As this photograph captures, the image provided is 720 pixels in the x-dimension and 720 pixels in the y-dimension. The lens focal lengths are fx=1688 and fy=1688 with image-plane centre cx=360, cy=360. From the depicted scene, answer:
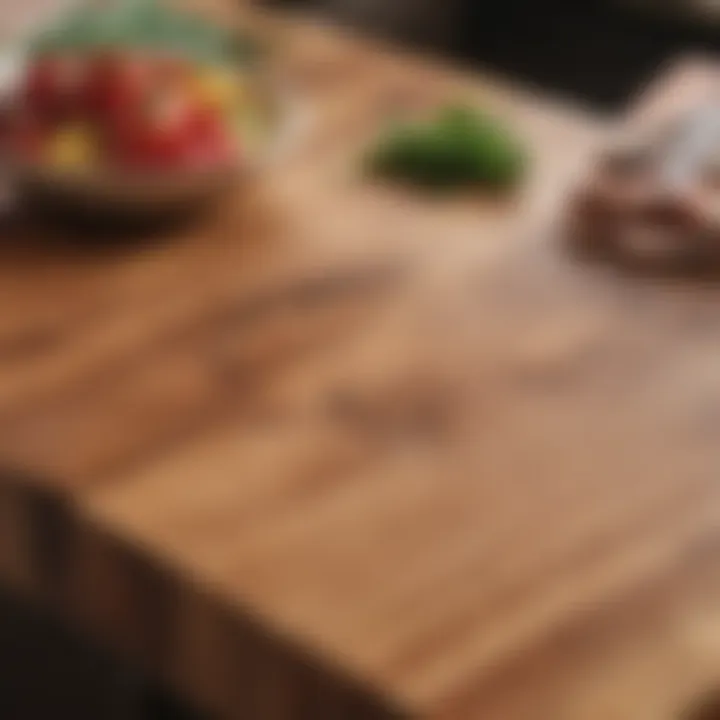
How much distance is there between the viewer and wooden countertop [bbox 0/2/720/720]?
3.03 ft

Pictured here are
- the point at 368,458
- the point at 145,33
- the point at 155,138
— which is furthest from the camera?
the point at 145,33

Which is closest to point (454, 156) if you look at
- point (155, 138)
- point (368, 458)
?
point (155, 138)

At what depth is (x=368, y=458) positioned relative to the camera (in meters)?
1.08

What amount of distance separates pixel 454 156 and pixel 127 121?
0.28 meters

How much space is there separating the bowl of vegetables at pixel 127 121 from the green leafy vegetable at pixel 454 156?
0.11 meters

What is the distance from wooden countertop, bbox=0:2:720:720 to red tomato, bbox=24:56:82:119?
0.37ft

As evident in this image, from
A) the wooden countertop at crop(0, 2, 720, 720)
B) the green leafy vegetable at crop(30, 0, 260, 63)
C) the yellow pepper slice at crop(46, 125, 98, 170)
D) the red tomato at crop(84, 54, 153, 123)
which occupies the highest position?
the green leafy vegetable at crop(30, 0, 260, 63)

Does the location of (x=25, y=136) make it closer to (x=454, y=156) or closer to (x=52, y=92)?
(x=52, y=92)

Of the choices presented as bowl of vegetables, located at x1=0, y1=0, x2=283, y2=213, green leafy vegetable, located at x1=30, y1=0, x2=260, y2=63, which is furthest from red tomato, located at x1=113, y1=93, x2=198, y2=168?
green leafy vegetable, located at x1=30, y1=0, x2=260, y2=63

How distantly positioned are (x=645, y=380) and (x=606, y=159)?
30cm

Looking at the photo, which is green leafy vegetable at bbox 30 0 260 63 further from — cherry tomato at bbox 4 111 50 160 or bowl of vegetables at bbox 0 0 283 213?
cherry tomato at bbox 4 111 50 160

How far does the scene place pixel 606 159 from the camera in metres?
1.42

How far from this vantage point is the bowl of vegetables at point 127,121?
1325 millimetres

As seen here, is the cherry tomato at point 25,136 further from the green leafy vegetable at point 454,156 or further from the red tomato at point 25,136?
the green leafy vegetable at point 454,156
